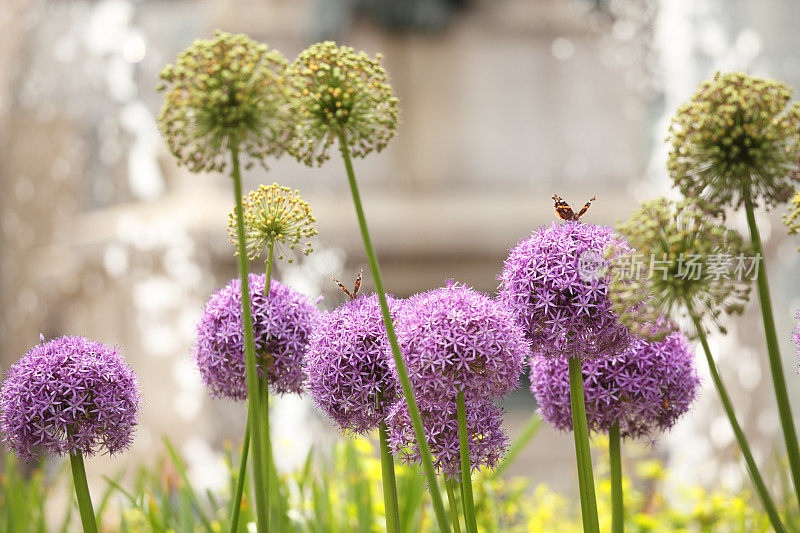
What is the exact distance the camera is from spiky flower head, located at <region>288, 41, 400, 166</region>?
0.96m

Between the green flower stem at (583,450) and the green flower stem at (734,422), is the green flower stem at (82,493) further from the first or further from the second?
the green flower stem at (734,422)

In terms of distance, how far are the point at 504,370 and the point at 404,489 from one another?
1191mm

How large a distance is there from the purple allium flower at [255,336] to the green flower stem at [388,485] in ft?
0.58

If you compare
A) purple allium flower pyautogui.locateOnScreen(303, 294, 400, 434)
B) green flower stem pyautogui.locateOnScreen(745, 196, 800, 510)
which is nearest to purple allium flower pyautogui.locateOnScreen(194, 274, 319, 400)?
purple allium flower pyautogui.locateOnScreen(303, 294, 400, 434)

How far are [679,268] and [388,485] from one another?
468mm

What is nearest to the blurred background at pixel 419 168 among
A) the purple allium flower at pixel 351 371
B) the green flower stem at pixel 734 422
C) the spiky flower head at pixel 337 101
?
the purple allium flower at pixel 351 371

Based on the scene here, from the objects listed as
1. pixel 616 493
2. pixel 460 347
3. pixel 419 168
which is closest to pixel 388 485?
pixel 460 347

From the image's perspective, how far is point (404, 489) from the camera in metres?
2.14

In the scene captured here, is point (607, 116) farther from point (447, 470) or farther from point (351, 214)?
point (447, 470)

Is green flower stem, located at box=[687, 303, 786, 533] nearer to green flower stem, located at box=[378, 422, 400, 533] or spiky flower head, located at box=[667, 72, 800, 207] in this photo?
spiky flower head, located at box=[667, 72, 800, 207]

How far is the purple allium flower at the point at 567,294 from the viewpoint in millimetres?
1060

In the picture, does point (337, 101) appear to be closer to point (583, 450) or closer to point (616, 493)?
point (583, 450)

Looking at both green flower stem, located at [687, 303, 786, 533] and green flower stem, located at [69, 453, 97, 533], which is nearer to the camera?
green flower stem, located at [687, 303, 786, 533]

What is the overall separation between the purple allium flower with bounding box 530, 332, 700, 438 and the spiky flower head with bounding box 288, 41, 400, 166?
43 cm
